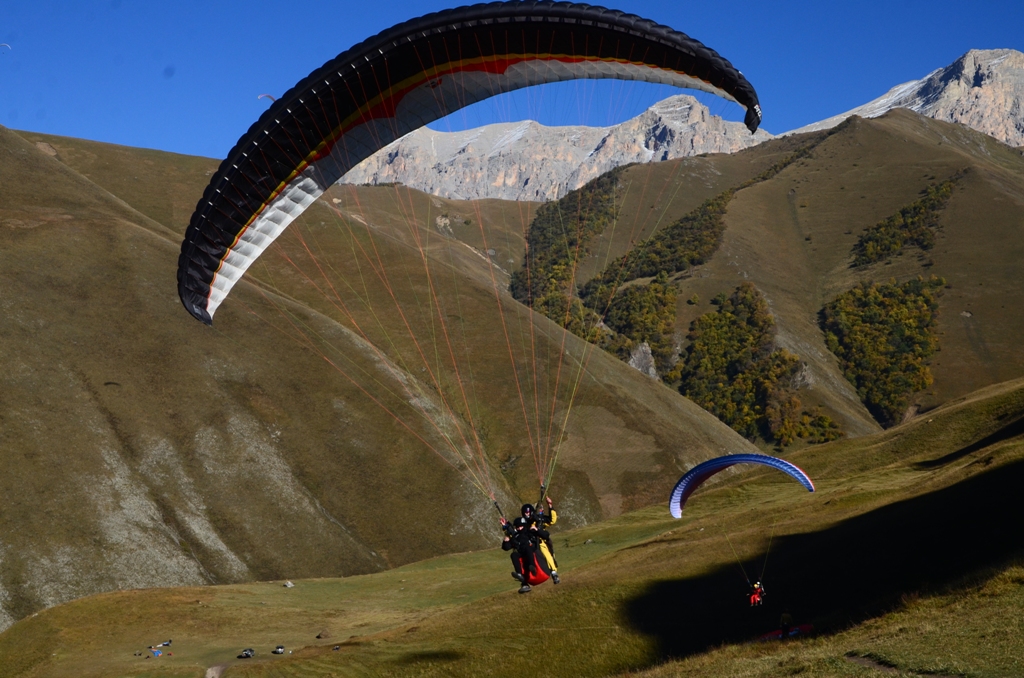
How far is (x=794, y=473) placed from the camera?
21.9 metres

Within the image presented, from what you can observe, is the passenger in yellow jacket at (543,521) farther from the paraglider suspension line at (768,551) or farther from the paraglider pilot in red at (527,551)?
the paraglider suspension line at (768,551)

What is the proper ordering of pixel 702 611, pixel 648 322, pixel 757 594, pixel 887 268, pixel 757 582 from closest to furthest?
pixel 757 594
pixel 702 611
pixel 757 582
pixel 648 322
pixel 887 268

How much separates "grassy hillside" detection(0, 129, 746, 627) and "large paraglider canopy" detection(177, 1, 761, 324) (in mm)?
26883

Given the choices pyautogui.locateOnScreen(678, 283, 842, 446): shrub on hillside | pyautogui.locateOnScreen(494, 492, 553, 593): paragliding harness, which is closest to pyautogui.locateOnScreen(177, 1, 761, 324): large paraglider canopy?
pyautogui.locateOnScreen(494, 492, 553, 593): paragliding harness

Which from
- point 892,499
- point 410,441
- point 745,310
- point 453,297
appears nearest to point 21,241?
point 410,441

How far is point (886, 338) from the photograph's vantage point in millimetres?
146125

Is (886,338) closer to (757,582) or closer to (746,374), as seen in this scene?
(746,374)

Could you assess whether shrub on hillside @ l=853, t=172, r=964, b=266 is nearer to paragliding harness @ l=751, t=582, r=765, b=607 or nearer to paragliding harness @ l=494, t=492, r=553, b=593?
paragliding harness @ l=751, t=582, r=765, b=607

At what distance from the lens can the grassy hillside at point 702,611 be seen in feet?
56.3

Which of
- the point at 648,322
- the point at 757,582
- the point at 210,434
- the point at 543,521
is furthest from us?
the point at 648,322

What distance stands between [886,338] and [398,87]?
5608 inches

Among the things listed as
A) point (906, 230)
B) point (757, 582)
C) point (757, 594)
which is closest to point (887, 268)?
point (906, 230)

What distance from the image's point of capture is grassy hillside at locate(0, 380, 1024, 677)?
17.2 meters

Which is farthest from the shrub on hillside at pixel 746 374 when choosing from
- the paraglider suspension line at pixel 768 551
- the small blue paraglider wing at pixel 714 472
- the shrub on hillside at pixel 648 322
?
the small blue paraglider wing at pixel 714 472
